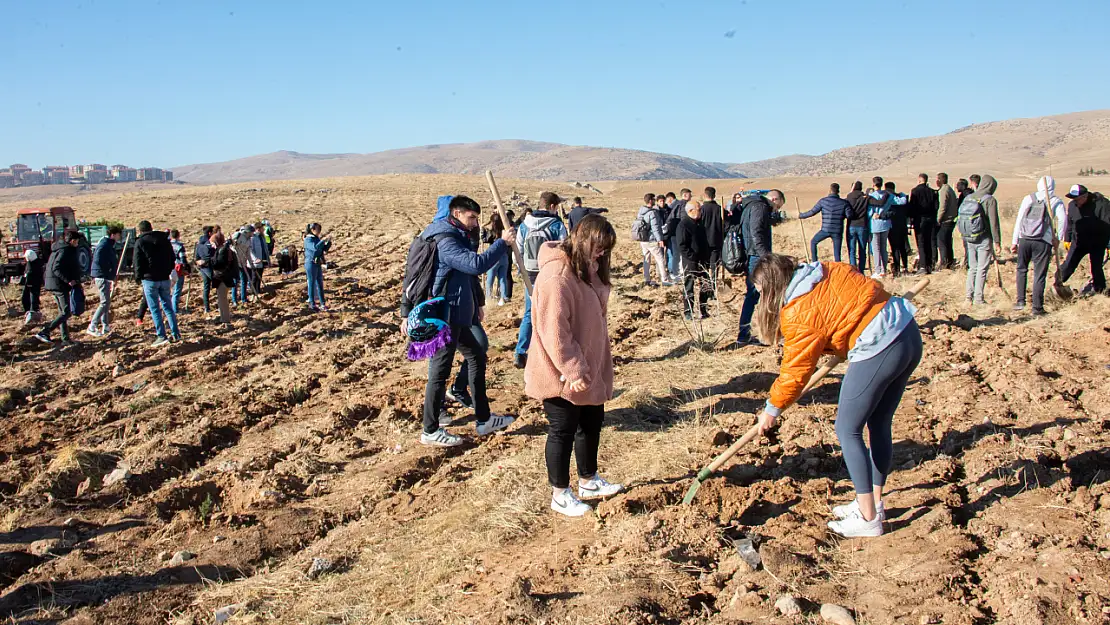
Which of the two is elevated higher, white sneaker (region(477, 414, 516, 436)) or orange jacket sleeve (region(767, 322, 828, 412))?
orange jacket sleeve (region(767, 322, 828, 412))

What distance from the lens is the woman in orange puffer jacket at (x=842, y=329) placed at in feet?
11.9

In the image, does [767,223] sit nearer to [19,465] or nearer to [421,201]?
[19,465]

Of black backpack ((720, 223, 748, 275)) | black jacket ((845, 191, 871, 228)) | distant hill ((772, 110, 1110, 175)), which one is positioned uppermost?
distant hill ((772, 110, 1110, 175))

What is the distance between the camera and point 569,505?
4559 millimetres

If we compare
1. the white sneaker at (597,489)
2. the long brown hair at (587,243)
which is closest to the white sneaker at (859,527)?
the white sneaker at (597,489)

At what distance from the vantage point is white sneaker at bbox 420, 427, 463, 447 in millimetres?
5961

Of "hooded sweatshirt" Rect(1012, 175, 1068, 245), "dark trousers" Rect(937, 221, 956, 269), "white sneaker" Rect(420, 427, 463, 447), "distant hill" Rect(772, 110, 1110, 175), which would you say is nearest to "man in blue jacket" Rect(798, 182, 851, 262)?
"dark trousers" Rect(937, 221, 956, 269)

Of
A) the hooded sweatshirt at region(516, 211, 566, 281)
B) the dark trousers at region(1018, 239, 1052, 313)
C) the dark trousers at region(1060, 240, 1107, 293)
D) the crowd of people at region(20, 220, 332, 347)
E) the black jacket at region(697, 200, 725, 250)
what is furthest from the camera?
the crowd of people at region(20, 220, 332, 347)

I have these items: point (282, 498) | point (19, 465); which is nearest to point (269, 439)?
point (282, 498)

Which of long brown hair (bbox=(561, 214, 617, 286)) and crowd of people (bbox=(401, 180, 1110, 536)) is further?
long brown hair (bbox=(561, 214, 617, 286))

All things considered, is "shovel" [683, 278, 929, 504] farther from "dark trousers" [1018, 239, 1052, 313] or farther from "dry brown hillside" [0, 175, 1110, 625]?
"dark trousers" [1018, 239, 1052, 313]

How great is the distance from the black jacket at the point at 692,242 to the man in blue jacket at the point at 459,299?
382cm

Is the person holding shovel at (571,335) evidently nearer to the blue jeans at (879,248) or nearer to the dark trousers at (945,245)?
the blue jeans at (879,248)

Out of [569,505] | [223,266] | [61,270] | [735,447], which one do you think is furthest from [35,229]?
[735,447]
